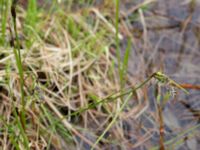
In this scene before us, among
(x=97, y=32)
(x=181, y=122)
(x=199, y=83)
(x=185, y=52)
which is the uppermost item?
Answer: (x=97, y=32)

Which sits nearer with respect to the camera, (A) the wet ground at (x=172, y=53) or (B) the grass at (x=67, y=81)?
(B) the grass at (x=67, y=81)

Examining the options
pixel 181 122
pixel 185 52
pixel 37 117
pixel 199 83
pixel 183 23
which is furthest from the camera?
pixel 183 23

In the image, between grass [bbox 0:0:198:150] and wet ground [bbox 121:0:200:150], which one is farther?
wet ground [bbox 121:0:200:150]

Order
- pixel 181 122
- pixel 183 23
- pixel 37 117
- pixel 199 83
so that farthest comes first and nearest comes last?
pixel 183 23 < pixel 199 83 < pixel 181 122 < pixel 37 117

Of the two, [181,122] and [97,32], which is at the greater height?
[97,32]

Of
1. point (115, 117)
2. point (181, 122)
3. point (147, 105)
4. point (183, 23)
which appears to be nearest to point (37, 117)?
point (115, 117)

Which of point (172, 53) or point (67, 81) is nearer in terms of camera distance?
point (67, 81)

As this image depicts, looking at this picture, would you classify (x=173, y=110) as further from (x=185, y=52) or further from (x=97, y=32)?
(x=97, y=32)

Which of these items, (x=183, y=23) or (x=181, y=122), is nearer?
(x=181, y=122)
